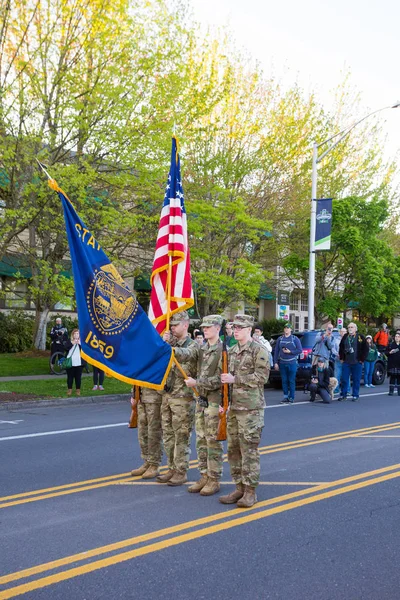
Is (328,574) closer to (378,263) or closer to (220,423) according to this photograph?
(220,423)

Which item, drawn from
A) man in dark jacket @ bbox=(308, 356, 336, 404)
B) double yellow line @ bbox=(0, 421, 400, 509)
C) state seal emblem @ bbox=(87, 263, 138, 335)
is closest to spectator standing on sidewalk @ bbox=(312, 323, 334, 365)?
man in dark jacket @ bbox=(308, 356, 336, 404)

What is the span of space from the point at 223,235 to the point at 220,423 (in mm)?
18417

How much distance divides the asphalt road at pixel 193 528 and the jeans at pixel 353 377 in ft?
21.7

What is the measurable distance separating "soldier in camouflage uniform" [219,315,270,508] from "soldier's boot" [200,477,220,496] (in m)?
0.28

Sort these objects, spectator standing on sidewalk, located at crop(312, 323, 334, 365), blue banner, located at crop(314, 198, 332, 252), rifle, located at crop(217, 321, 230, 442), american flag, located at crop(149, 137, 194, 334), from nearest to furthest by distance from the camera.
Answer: rifle, located at crop(217, 321, 230, 442)
american flag, located at crop(149, 137, 194, 334)
spectator standing on sidewalk, located at crop(312, 323, 334, 365)
blue banner, located at crop(314, 198, 332, 252)

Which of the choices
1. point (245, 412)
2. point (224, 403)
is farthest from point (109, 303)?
point (245, 412)

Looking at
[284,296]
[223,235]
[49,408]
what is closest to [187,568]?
[49,408]

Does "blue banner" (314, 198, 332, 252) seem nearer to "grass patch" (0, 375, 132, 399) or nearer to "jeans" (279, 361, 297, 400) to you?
"jeans" (279, 361, 297, 400)

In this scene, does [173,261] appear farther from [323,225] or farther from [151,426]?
[323,225]

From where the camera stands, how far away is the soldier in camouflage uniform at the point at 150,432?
7.30 metres

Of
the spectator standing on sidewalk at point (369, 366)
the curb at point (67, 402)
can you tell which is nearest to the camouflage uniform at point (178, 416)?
the curb at point (67, 402)

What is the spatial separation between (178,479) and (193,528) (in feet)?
5.10

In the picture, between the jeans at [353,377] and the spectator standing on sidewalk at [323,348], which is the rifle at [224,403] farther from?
the jeans at [353,377]

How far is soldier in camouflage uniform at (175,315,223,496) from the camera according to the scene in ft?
21.8
